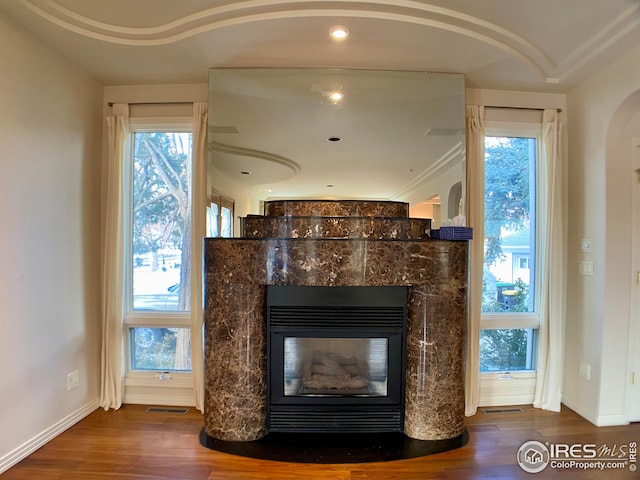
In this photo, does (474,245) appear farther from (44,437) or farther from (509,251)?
(44,437)

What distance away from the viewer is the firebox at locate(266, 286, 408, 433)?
7.46 ft

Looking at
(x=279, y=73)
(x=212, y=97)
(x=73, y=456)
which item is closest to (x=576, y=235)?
(x=279, y=73)

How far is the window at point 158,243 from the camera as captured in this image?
281 centimetres

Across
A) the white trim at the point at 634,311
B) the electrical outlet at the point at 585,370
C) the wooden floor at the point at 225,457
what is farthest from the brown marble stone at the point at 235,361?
the white trim at the point at 634,311

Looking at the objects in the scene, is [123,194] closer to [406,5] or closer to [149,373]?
[149,373]

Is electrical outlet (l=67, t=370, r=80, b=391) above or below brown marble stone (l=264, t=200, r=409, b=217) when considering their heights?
below

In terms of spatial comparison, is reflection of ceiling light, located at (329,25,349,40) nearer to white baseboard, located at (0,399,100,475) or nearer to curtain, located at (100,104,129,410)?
curtain, located at (100,104,129,410)

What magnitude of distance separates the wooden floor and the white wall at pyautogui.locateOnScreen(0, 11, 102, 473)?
268 millimetres

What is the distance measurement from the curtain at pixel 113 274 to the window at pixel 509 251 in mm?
3080

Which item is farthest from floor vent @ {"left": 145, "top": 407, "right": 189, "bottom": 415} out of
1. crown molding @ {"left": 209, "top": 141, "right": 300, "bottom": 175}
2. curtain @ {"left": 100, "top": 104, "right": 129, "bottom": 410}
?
crown molding @ {"left": 209, "top": 141, "right": 300, "bottom": 175}

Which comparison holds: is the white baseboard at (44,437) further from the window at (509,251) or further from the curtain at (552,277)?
the curtain at (552,277)

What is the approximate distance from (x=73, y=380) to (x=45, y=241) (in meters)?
1.07

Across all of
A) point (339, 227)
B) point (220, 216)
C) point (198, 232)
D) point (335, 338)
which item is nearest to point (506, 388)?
point (335, 338)

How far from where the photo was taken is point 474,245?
2.66 meters
